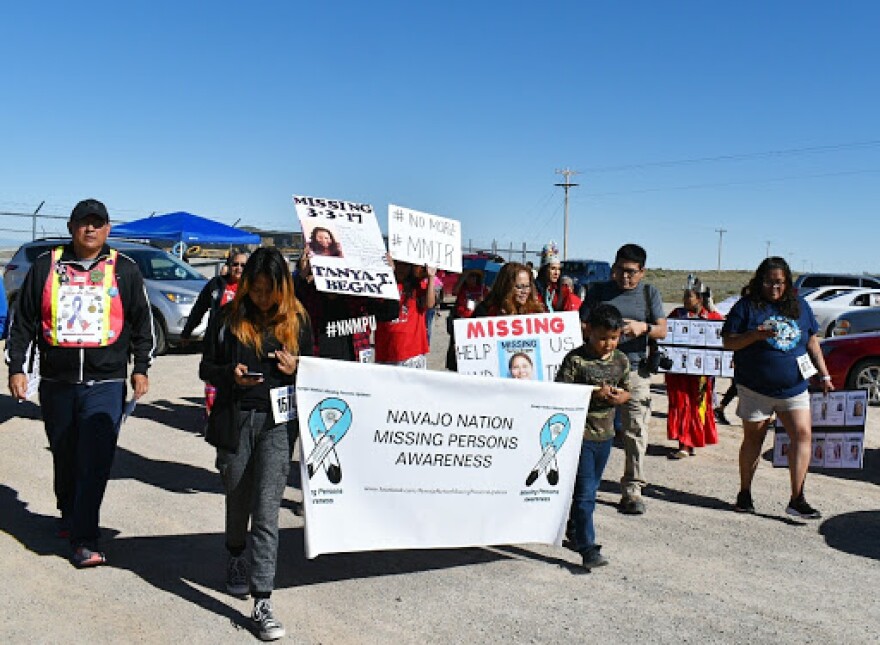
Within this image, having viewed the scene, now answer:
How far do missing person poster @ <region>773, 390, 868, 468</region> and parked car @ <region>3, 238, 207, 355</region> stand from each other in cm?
937

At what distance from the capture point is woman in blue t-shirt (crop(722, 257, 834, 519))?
240 inches

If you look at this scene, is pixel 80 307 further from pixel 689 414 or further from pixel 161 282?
pixel 161 282

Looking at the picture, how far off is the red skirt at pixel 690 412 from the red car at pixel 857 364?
129 inches

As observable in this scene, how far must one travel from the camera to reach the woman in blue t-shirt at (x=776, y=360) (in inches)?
240

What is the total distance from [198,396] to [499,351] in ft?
19.7

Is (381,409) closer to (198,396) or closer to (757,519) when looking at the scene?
(757,519)

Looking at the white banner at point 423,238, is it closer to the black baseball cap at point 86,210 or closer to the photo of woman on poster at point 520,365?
the photo of woman on poster at point 520,365

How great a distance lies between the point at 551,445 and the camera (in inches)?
196

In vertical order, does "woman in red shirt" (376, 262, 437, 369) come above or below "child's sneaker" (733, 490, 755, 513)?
above

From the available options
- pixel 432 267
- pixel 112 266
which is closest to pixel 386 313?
pixel 432 267

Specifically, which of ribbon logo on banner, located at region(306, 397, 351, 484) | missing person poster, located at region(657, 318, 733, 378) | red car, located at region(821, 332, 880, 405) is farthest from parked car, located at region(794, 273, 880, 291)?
ribbon logo on banner, located at region(306, 397, 351, 484)

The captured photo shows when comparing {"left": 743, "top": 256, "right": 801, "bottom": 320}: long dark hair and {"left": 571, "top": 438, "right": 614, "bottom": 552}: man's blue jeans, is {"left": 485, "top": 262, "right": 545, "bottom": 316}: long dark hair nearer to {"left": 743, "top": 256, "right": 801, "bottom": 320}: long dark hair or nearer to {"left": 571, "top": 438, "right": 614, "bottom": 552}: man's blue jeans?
{"left": 571, "top": 438, "right": 614, "bottom": 552}: man's blue jeans

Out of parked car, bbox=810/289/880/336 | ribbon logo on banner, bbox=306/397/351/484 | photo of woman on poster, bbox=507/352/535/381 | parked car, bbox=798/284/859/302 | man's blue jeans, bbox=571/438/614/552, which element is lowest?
man's blue jeans, bbox=571/438/614/552

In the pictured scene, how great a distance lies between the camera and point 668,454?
328 inches
